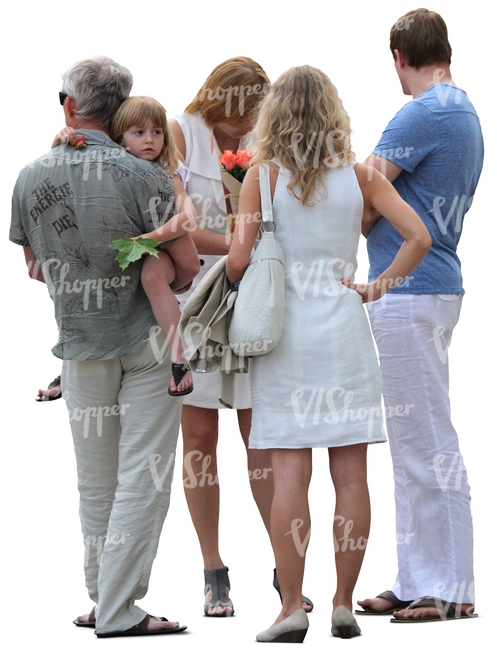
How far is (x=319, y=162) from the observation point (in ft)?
17.5

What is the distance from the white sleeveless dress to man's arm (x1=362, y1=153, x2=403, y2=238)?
1.60 feet

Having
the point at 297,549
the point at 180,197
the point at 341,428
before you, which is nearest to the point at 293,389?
the point at 341,428

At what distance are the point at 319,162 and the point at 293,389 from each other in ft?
3.06

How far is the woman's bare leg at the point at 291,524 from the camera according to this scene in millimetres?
5305

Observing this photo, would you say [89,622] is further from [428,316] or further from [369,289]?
[428,316]

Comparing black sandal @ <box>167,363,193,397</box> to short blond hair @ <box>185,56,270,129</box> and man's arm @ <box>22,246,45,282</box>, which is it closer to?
man's arm @ <box>22,246,45,282</box>

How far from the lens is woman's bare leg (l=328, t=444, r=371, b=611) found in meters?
5.33

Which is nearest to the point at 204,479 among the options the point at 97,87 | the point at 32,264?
the point at 32,264

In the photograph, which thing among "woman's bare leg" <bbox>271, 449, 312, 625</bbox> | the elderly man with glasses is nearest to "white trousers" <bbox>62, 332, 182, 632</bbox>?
the elderly man with glasses

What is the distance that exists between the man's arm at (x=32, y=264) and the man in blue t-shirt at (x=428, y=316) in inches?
59.3

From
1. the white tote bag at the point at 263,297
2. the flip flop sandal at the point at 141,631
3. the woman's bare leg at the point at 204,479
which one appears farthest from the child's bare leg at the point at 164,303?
the flip flop sandal at the point at 141,631

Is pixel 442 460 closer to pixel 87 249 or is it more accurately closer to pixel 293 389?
pixel 293 389

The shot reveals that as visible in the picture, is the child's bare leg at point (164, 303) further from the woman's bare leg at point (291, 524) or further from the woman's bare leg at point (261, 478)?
the woman's bare leg at point (261, 478)

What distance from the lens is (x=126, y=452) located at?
5555mm
